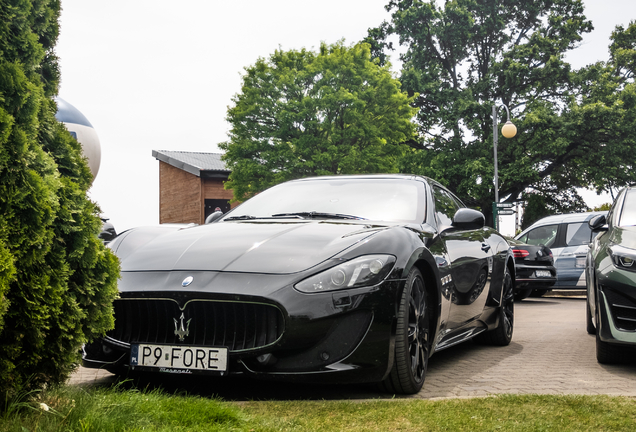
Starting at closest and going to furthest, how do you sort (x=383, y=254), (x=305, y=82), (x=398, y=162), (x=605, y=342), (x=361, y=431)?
1. (x=361, y=431)
2. (x=383, y=254)
3. (x=605, y=342)
4. (x=305, y=82)
5. (x=398, y=162)

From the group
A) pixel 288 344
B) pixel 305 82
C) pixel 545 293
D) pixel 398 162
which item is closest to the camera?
pixel 288 344

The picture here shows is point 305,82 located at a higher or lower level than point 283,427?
higher

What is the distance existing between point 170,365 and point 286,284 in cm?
78

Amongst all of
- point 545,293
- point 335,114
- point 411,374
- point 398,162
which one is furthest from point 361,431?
point 398,162

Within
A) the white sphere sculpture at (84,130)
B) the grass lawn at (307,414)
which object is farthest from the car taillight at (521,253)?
the white sphere sculpture at (84,130)

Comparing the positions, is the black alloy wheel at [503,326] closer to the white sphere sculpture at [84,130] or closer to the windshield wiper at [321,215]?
the windshield wiper at [321,215]

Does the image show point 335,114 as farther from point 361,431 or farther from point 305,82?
point 361,431

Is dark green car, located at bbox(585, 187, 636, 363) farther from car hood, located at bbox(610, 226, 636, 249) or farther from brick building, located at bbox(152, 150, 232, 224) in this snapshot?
brick building, located at bbox(152, 150, 232, 224)

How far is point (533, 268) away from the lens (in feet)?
46.0

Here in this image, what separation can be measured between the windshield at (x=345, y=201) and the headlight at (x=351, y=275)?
111 centimetres

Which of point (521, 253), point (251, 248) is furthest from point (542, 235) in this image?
point (251, 248)

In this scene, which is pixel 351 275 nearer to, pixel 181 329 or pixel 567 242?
pixel 181 329

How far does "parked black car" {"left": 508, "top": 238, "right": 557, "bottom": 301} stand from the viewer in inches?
547

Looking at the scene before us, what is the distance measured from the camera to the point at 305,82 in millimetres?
30688
